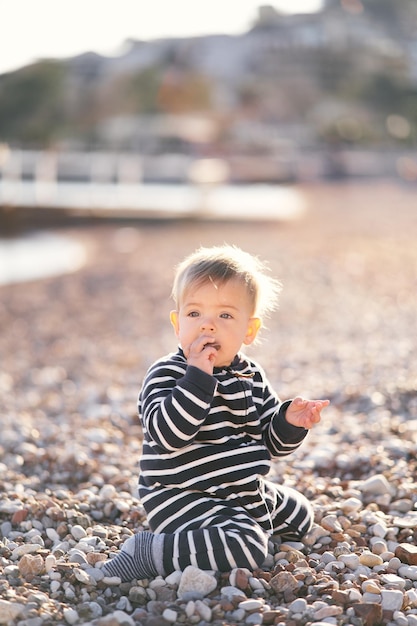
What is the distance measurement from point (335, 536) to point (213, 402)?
592mm

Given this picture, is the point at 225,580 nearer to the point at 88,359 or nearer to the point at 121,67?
the point at 88,359

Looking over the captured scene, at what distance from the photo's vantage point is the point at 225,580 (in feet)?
7.20

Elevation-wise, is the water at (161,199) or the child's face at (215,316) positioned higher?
the water at (161,199)

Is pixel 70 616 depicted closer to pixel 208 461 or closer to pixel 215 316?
pixel 208 461

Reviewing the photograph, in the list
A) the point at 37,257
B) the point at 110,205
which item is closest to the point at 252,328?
the point at 37,257

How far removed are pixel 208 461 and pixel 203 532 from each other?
190mm

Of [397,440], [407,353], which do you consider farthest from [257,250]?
[397,440]

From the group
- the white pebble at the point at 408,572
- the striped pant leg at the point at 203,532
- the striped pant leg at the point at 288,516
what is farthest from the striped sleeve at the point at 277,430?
the white pebble at the point at 408,572

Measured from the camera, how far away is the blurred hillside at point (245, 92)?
4453 centimetres

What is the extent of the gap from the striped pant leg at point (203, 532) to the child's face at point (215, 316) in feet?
1.29

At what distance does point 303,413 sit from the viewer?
2430 mm

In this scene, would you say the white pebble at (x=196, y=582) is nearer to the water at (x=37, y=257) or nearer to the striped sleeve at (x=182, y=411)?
the striped sleeve at (x=182, y=411)

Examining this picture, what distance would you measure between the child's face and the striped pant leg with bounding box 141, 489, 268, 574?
0.39 metres

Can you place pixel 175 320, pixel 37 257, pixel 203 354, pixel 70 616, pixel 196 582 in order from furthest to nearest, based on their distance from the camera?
pixel 37 257, pixel 175 320, pixel 203 354, pixel 196 582, pixel 70 616
